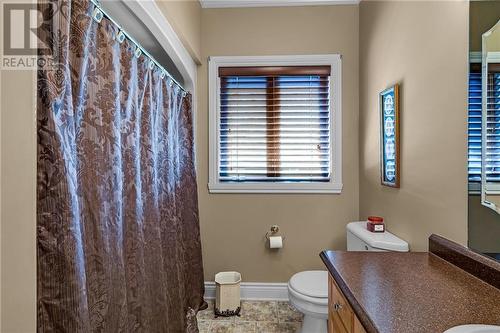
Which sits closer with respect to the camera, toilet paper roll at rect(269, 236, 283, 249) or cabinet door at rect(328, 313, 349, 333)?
cabinet door at rect(328, 313, 349, 333)

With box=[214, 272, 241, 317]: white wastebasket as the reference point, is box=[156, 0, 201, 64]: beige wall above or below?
above

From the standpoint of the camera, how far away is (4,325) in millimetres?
656

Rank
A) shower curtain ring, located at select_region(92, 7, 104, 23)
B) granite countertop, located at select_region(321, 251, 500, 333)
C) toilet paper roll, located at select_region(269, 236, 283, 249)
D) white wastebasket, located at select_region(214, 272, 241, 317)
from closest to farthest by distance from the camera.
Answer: granite countertop, located at select_region(321, 251, 500, 333) → shower curtain ring, located at select_region(92, 7, 104, 23) → white wastebasket, located at select_region(214, 272, 241, 317) → toilet paper roll, located at select_region(269, 236, 283, 249)

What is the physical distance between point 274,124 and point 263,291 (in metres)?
1.52

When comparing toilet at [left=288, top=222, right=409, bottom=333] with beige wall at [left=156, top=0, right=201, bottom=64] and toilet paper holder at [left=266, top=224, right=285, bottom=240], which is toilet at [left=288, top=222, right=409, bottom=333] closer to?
toilet paper holder at [left=266, top=224, right=285, bottom=240]

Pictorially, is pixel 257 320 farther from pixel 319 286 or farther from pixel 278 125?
pixel 278 125

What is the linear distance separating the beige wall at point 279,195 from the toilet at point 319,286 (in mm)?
506

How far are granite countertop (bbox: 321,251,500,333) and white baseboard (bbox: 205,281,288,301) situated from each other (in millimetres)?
1456

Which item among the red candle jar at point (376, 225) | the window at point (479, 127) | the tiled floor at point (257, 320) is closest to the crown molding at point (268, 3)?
the window at point (479, 127)

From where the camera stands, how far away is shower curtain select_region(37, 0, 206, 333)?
0.81m

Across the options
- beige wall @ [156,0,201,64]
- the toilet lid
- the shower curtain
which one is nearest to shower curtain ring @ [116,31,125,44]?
the shower curtain

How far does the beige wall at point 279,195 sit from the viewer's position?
8.45ft

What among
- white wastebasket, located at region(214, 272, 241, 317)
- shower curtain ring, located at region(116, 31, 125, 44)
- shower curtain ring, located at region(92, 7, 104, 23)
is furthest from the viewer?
white wastebasket, located at region(214, 272, 241, 317)

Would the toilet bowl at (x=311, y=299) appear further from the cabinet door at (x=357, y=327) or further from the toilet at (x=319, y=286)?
the cabinet door at (x=357, y=327)
